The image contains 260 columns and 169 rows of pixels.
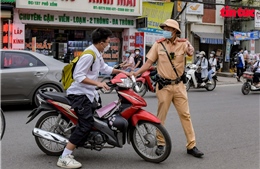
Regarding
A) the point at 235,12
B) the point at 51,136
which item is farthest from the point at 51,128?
the point at 235,12

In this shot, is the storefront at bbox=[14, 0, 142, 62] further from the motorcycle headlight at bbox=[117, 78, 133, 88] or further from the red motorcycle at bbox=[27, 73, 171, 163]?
the motorcycle headlight at bbox=[117, 78, 133, 88]

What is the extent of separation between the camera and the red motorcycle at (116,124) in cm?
475

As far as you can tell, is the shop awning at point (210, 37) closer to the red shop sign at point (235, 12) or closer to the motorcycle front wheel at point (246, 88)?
the red shop sign at point (235, 12)

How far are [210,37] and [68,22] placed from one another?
36.6 ft

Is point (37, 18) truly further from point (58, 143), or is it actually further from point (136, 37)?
point (58, 143)

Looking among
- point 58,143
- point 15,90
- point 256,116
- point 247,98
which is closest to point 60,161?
point 58,143

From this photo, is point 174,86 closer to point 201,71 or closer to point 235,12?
point 201,71

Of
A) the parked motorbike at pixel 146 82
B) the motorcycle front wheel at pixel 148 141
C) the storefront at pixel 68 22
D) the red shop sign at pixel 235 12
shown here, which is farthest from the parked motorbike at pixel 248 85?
the red shop sign at pixel 235 12

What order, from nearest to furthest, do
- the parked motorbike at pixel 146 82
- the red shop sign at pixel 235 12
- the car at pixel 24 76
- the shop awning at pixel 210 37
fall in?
the car at pixel 24 76 → the parked motorbike at pixel 146 82 → the shop awning at pixel 210 37 → the red shop sign at pixel 235 12

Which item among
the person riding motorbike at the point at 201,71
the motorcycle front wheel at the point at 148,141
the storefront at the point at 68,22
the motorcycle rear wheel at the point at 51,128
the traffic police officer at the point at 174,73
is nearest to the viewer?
the motorcycle front wheel at the point at 148,141

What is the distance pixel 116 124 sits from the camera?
15.5 feet

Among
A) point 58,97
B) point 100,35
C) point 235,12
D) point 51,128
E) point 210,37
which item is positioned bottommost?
point 51,128

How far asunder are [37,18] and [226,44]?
12.8 metres

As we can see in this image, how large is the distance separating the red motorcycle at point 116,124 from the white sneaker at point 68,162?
263 mm
